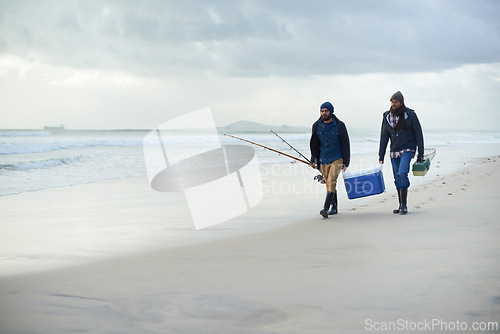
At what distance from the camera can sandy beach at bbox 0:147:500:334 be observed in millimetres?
2957

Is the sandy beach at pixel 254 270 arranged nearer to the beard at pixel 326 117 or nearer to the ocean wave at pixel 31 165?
the beard at pixel 326 117

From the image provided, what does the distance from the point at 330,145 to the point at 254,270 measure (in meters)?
3.23

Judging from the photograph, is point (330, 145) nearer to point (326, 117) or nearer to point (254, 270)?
point (326, 117)

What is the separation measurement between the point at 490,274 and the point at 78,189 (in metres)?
8.97

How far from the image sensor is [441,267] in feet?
12.5

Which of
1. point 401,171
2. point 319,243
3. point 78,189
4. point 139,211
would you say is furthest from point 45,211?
point 401,171

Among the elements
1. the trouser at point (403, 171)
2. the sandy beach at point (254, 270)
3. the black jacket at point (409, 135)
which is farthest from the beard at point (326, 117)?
the sandy beach at point (254, 270)

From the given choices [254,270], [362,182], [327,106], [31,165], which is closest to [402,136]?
[362,182]

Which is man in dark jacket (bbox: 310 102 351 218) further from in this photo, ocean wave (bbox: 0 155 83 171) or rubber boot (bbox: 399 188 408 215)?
ocean wave (bbox: 0 155 83 171)

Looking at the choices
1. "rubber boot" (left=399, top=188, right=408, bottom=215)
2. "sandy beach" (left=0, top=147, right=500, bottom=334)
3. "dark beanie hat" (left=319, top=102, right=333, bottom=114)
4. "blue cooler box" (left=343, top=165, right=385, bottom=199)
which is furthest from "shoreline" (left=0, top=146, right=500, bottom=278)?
"dark beanie hat" (left=319, top=102, right=333, bottom=114)

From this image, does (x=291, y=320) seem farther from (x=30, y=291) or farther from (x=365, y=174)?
(x=365, y=174)

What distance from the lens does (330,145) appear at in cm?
680

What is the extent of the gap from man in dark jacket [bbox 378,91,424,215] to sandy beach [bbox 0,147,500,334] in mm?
498

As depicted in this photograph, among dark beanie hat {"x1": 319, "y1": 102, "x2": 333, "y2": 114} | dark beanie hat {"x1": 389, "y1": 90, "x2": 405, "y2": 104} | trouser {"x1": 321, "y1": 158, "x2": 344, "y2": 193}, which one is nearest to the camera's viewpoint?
dark beanie hat {"x1": 389, "y1": 90, "x2": 405, "y2": 104}
